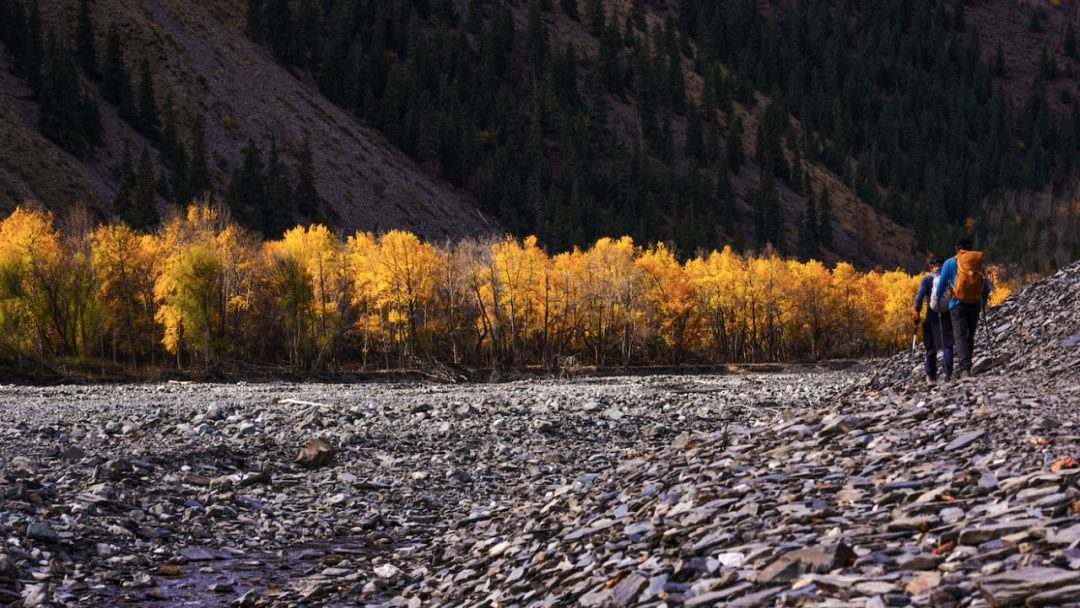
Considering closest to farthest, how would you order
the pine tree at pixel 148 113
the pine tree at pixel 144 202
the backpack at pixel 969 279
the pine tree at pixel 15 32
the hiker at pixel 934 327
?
1. the backpack at pixel 969 279
2. the hiker at pixel 934 327
3. the pine tree at pixel 144 202
4. the pine tree at pixel 15 32
5. the pine tree at pixel 148 113

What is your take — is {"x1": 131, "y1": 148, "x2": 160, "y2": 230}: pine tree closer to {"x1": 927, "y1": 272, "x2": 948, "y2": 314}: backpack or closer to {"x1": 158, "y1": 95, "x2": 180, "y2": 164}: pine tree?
{"x1": 158, "y1": 95, "x2": 180, "y2": 164}: pine tree

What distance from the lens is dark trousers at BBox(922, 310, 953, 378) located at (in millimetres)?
20766

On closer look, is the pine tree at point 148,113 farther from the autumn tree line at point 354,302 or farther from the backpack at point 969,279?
the backpack at point 969,279

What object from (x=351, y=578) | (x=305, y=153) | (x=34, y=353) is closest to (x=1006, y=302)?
(x=351, y=578)

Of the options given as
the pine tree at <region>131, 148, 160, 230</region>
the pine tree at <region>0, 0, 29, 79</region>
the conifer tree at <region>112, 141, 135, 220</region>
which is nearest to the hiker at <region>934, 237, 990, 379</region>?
the pine tree at <region>131, 148, 160, 230</region>

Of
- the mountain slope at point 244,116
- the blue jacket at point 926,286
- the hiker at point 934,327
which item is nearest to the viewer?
the hiker at point 934,327

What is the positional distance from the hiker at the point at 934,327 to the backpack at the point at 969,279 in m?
0.62

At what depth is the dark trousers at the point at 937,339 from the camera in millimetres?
20766

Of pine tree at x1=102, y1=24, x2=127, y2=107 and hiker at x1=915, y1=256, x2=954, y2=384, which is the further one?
pine tree at x1=102, y1=24, x2=127, y2=107

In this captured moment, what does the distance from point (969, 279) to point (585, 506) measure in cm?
1021

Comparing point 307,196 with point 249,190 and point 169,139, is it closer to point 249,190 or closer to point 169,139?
point 249,190

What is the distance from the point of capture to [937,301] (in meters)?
20.5

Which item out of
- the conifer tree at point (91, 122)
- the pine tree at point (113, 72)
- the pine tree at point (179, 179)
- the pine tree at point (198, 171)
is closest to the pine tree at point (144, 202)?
the pine tree at point (179, 179)

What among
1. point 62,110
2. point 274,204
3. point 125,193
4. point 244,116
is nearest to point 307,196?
point 274,204
